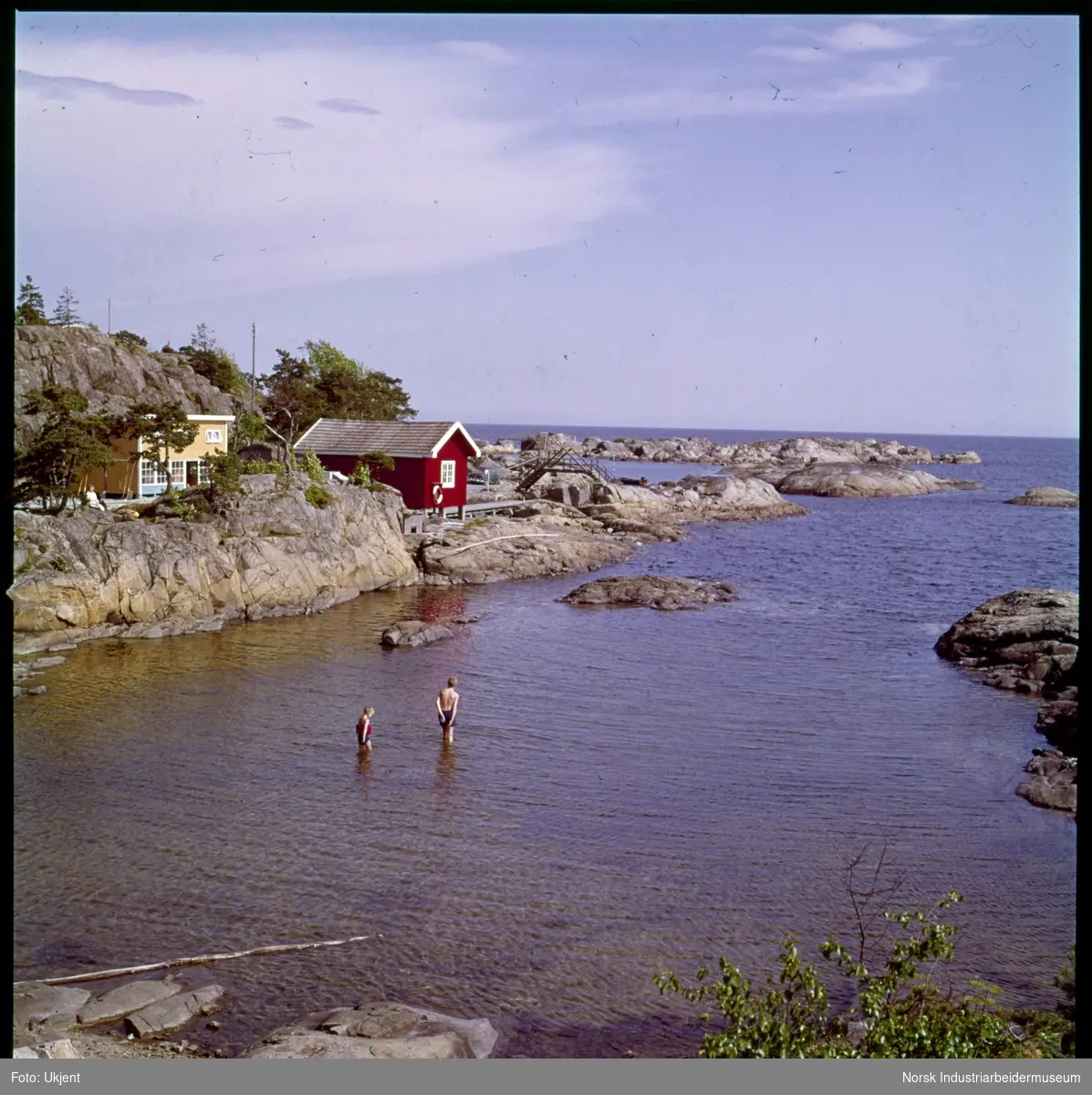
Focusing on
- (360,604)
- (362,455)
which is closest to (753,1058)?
(360,604)

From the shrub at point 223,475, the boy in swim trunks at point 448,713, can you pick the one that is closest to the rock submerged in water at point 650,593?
the shrub at point 223,475

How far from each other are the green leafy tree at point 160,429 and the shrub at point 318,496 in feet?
11.5

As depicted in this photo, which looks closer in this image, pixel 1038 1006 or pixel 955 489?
pixel 1038 1006

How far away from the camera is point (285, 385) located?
Answer: 118 feet

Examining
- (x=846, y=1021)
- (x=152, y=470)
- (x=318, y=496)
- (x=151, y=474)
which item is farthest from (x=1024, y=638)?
(x=151, y=474)

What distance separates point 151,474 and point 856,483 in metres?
48.9

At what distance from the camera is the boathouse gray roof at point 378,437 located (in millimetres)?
33562

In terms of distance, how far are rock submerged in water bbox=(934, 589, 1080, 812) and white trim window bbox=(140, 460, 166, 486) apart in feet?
66.7

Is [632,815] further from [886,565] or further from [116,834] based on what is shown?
[886,565]

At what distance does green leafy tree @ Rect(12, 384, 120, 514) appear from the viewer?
2330cm

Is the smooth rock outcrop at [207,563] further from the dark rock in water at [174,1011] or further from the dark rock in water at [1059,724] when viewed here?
the dark rock in water at [1059,724]

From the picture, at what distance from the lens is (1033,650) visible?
22.1m

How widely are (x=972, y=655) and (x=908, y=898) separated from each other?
1295 cm

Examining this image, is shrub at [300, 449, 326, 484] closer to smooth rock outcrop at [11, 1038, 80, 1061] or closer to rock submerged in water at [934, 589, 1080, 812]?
rock submerged in water at [934, 589, 1080, 812]
